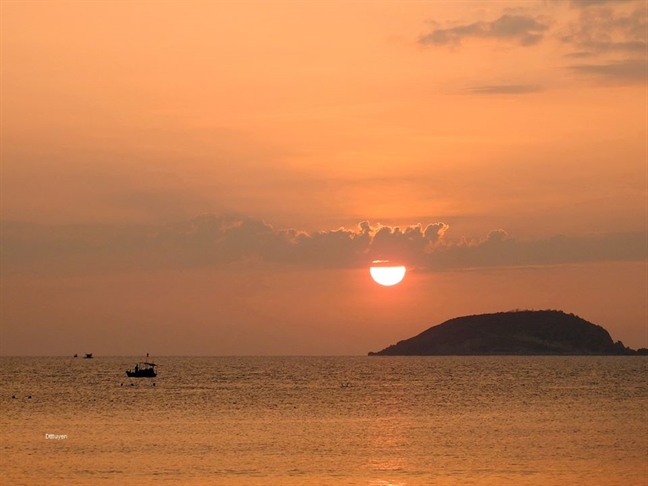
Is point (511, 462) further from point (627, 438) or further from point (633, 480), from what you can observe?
point (627, 438)

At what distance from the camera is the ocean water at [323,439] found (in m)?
61.4

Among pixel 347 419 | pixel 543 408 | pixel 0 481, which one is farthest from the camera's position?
pixel 543 408

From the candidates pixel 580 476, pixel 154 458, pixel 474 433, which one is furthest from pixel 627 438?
pixel 154 458

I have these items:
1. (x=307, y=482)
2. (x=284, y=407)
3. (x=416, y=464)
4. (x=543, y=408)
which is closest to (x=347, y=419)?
(x=284, y=407)

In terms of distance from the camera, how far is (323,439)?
80.8 m

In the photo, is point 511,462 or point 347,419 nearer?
point 511,462

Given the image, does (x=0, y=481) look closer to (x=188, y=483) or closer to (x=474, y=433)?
(x=188, y=483)

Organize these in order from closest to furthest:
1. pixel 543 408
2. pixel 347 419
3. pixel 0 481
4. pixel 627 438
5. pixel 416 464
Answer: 1. pixel 0 481
2. pixel 416 464
3. pixel 627 438
4. pixel 347 419
5. pixel 543 408

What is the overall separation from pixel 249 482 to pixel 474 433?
102 feet

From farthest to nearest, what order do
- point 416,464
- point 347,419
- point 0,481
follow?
1. point 347,419
2. point 416,464
3. point 0,481

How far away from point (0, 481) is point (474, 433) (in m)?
41.8

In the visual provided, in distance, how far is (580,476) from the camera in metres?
60.7

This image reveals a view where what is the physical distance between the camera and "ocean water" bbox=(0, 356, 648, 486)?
61.4 m

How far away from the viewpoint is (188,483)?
2311 inches
